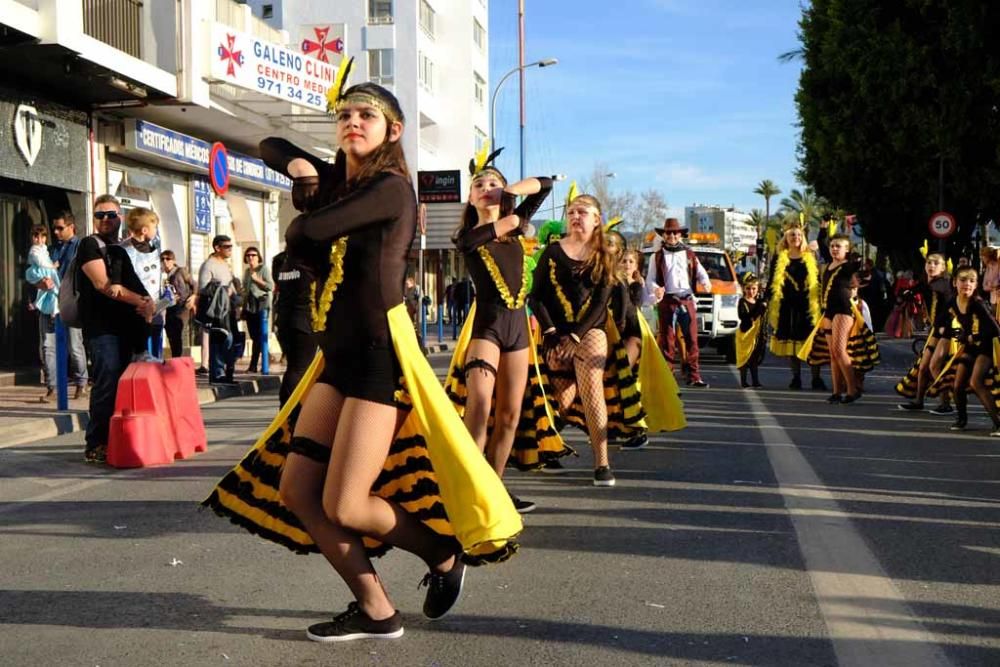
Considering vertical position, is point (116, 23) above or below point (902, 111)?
below

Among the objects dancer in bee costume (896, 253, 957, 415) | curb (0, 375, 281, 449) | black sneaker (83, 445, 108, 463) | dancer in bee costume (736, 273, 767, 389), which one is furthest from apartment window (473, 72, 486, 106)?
black sneaker (83, 445, 108, 463)

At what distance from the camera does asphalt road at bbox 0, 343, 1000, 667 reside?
4168 millimetres

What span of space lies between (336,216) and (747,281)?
46.3ft

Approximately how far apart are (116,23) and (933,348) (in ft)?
40.0

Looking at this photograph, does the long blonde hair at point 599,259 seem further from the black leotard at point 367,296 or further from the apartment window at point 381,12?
the apartment window at point 381,12

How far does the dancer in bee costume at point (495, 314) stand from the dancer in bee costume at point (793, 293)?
9.08 m

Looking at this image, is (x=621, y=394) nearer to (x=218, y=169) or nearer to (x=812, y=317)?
(x=812, y=317)

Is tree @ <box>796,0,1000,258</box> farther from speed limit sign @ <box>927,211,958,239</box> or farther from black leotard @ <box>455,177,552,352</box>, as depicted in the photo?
black leotard @ <box>455,177,552,352</box>

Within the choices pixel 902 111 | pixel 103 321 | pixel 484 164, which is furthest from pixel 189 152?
pixel 902 111

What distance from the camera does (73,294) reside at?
929 centimetres

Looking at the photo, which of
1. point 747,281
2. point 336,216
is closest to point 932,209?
point 747,281

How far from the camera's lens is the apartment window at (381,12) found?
5069 cm

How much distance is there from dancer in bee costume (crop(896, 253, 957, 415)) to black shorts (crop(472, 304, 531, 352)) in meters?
6.96

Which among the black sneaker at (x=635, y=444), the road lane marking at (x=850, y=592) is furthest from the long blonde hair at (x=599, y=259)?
the black sneaker at (x=635, y=444)
